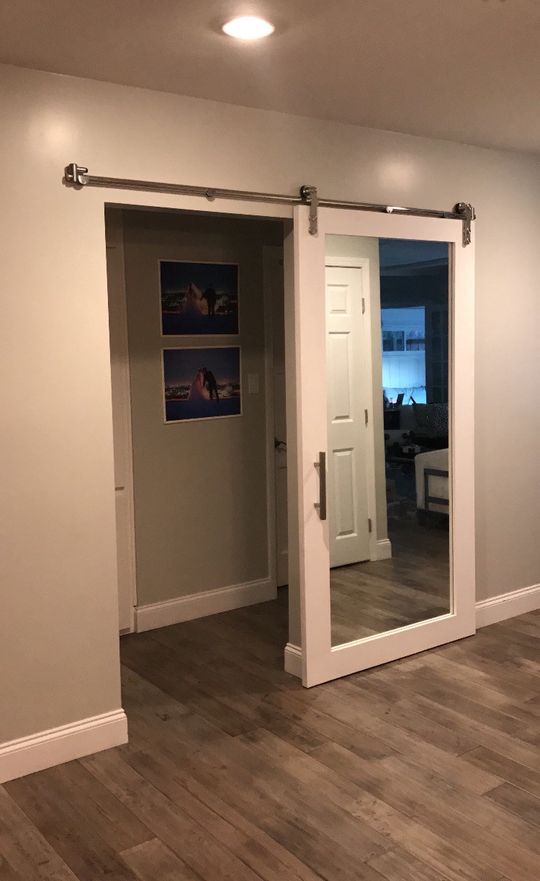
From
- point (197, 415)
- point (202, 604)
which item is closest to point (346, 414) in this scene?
point (197, 415)

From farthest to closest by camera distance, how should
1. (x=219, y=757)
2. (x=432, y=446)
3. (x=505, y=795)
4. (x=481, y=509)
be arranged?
(x=481, y=509) → (x=432, y=446) → (x=219, y=757) → (x=505, y=795)

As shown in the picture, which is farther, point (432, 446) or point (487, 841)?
point (432, 446)

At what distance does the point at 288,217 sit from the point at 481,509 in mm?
1890

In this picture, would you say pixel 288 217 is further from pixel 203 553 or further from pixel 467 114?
pixel 203 553

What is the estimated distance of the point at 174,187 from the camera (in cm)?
330

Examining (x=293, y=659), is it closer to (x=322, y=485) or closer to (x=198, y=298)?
(x=322, y=485)

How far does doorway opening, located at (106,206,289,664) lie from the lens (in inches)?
177

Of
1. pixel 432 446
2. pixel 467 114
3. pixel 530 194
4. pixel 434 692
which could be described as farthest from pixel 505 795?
pixel 530 194

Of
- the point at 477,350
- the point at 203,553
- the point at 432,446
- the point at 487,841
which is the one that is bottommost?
the point at 487,841

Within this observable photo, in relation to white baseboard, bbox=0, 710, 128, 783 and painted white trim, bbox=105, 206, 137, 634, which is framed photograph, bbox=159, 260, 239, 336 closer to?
painted white trim, bbox=105, 206, 137, 634

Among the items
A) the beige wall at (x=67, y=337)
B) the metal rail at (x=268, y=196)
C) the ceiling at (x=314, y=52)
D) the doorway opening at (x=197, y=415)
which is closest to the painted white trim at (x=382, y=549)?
the doorway opening at (x=197, y=415)

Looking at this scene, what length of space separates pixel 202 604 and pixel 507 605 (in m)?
1.66

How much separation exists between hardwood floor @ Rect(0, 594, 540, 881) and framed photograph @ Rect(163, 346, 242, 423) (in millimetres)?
1343

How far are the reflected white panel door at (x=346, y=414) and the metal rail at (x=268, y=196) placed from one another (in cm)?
28
